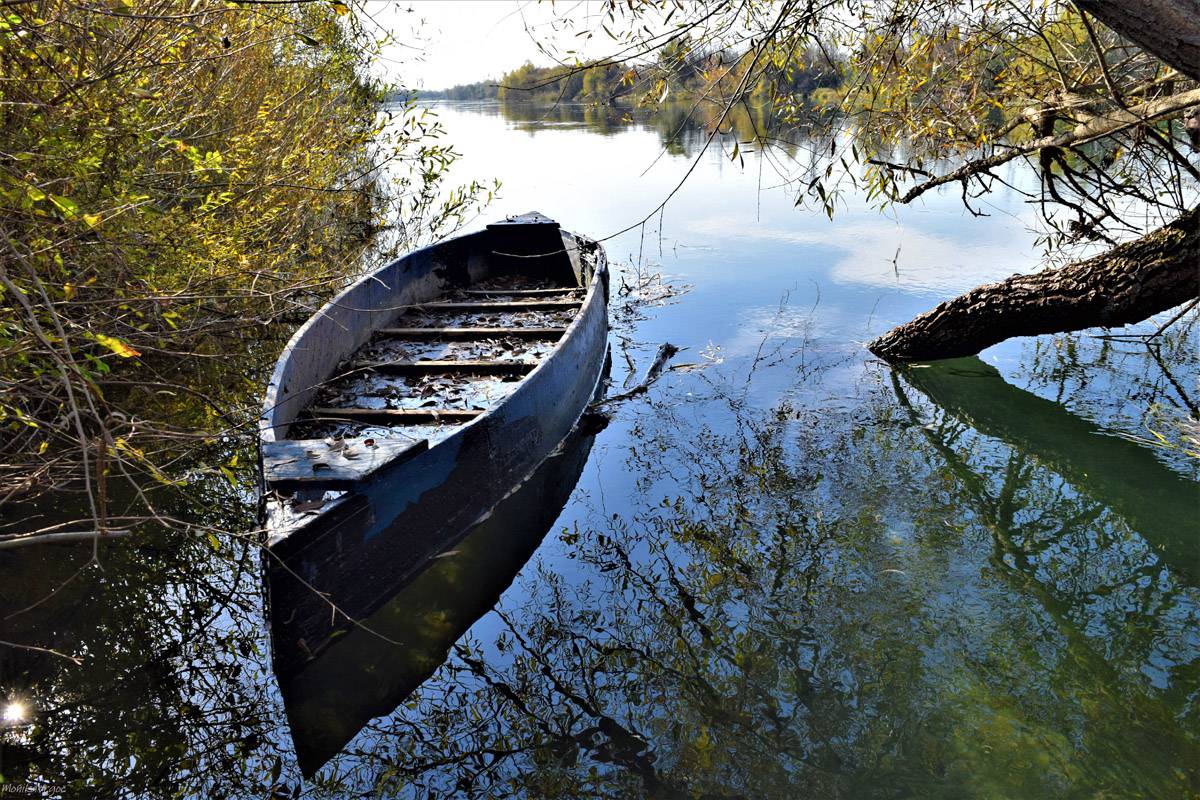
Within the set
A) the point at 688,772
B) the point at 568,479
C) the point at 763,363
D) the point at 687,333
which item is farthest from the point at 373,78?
the point at 688,772

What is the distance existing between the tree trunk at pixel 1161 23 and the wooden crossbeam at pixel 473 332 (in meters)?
4.58

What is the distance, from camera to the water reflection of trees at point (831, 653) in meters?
3.52

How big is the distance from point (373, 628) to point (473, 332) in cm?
328

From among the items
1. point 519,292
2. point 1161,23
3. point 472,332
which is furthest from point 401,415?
point 1161,23

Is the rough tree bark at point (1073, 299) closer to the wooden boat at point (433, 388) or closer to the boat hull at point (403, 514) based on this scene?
the wooden boat at point (433, 388)

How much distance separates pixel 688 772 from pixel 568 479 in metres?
2.91

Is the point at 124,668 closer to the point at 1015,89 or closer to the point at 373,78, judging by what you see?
the point at 1015,89

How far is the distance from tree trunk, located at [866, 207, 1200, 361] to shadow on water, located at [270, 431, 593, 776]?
13.1 feet

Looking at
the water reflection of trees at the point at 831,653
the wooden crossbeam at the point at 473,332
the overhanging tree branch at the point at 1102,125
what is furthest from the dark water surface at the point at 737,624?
the overhanging tree branch at the point at 1102,125

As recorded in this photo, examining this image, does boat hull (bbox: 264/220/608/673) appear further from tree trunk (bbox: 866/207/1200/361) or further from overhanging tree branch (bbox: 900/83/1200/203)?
tree trunk (bbox: 866/207/1200/361)

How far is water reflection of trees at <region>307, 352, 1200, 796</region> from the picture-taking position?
352 centimetres

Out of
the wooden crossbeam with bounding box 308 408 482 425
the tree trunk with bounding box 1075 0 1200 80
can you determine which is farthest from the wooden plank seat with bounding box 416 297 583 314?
the tree trunk with bounding box 1075 0 1200 80

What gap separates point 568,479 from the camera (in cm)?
621

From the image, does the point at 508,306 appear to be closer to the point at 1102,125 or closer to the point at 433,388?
the point at 433,388
